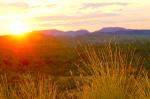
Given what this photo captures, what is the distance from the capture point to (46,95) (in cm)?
720

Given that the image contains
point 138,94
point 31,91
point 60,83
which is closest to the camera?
point 31,91

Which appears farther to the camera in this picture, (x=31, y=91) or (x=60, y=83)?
(x=60, y=83)

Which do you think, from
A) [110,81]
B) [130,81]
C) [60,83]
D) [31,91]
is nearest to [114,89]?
[110,81]

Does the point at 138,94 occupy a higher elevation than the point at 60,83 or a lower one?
higher

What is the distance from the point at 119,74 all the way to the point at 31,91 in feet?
4.73

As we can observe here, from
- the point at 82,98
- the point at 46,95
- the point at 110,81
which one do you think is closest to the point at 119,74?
the point at 110,81

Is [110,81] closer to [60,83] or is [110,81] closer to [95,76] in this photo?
[95,76]

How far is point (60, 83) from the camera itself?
15312 millimetres

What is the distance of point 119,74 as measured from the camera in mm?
7508

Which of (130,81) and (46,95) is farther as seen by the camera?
(130,81)

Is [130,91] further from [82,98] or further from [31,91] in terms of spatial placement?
[31,91]

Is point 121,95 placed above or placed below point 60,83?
above

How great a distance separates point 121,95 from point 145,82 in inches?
18.3

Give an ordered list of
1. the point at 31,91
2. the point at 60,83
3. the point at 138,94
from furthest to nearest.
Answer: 1. the point at 60,83
2. the point at 138,94
3. the point at 31,91
